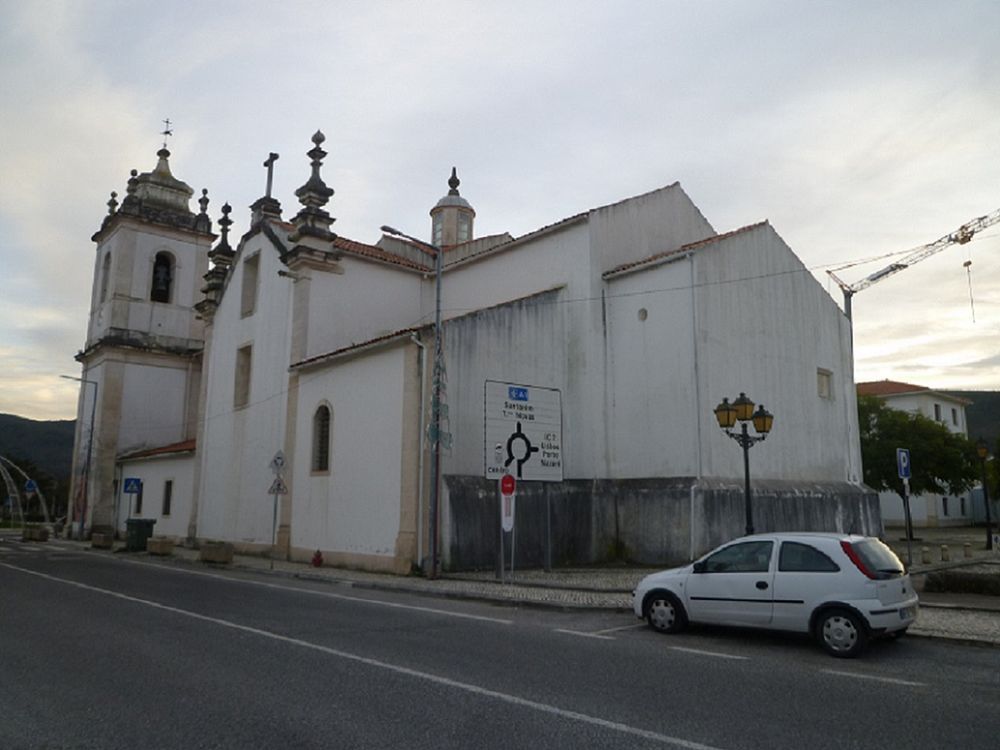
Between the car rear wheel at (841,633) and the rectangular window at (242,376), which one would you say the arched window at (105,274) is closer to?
the rectangular window at (242,376)

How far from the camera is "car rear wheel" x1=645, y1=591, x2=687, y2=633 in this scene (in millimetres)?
10023

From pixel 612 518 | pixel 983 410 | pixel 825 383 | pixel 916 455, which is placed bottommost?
pixel 612 518

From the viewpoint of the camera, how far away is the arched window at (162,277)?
38750 mm

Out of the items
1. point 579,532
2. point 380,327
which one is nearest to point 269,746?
point 579,532

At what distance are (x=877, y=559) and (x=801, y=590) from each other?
100 cm

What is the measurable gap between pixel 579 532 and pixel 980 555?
13.9m

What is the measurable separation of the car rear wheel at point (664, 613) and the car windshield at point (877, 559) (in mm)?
2435

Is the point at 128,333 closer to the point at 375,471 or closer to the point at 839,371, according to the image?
the point at 375,471

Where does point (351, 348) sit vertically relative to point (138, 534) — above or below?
above

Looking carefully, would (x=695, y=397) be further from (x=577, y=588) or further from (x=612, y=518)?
(x=577, y=588)

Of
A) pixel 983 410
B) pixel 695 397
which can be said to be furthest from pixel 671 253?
pixel 983 410

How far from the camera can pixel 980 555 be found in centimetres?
2380

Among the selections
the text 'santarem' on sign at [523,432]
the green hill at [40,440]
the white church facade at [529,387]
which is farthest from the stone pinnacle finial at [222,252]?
the green hill at [40,440]

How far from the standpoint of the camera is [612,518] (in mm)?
20562
